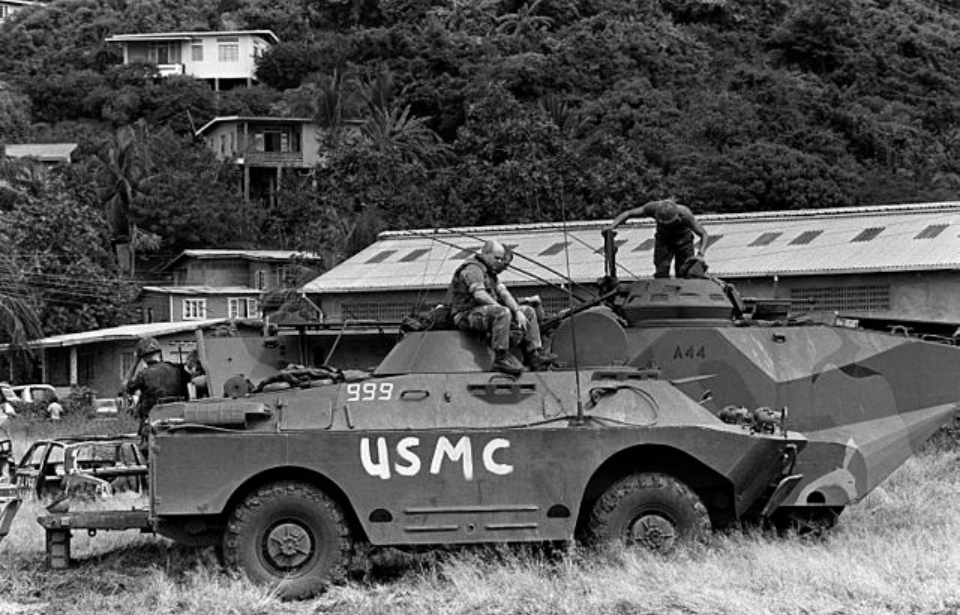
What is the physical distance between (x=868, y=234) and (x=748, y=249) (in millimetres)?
2563

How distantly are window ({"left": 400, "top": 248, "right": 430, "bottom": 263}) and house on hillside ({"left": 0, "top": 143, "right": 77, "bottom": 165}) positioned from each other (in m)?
32.8

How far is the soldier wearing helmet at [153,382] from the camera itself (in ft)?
56.2

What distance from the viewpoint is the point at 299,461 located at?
1241 cm

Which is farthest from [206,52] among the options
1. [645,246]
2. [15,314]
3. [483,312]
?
[483,312]

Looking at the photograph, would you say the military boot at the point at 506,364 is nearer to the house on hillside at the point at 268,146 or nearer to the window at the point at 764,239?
the window at the point at 764,239

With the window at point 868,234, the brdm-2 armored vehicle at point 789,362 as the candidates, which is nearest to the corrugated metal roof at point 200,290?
the window at point 868,234

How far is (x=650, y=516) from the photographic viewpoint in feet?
41.3

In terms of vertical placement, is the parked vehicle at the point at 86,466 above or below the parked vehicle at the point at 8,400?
above

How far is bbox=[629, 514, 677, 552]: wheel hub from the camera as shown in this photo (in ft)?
41.0

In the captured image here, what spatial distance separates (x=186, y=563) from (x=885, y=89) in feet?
197

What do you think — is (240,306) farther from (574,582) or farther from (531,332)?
A: (574,582)

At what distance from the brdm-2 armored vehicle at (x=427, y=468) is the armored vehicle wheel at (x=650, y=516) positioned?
0.01 m

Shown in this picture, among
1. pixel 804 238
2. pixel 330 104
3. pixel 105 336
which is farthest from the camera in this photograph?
pixel 330 104

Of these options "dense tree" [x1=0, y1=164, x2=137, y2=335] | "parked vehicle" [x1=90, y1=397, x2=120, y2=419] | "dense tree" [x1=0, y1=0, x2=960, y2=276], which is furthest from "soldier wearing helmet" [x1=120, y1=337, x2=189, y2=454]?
"dense tree" [x1=0, y1=164, x2=137, y2=335]
